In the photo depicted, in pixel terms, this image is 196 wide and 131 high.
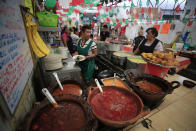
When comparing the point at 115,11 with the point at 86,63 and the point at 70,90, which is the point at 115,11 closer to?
the point at 86,63

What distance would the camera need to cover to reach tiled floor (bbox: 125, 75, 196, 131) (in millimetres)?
1044

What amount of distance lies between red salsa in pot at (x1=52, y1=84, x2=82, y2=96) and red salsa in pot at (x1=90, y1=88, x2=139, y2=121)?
0.95 ft

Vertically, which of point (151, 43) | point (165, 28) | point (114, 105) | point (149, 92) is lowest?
point (114, 105)

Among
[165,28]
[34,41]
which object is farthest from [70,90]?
[165,28]

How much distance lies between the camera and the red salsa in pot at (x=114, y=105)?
3.16ft

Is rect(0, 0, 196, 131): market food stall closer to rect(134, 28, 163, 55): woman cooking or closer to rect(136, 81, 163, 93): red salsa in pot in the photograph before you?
rect(136, 81, 163, 93): red salsa in pot

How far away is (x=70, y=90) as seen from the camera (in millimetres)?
1315

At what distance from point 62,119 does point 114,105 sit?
0.59m

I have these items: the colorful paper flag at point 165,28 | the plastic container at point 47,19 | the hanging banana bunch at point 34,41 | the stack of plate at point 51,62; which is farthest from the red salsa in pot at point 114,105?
the colorful paper flag at point 165,28

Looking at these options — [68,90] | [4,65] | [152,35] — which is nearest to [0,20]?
[4,65]

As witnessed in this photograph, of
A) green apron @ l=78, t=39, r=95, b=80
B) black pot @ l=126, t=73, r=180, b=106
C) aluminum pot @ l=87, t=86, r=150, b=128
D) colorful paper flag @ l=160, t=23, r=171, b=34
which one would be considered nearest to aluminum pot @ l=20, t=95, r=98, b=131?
aluminum pot @ l=87, t=86, r=150, b=128

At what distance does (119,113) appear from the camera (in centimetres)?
99

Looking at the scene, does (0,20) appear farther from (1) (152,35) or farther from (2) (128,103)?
(1) (152,35)

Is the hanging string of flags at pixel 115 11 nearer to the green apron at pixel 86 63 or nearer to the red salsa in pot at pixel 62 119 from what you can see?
the green apron at pixel 86 63
